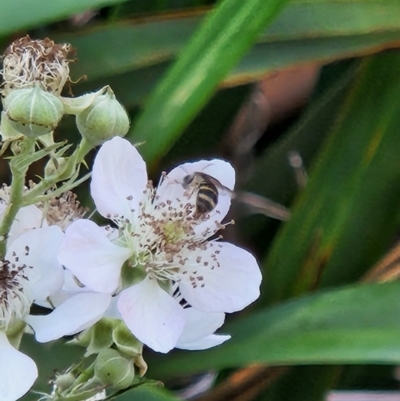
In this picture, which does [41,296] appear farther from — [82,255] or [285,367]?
[285,367]

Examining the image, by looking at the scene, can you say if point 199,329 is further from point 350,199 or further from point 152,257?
point 350,199

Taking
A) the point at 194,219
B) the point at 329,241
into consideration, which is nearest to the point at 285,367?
the point at 329,241

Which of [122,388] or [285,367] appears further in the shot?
[285,367]

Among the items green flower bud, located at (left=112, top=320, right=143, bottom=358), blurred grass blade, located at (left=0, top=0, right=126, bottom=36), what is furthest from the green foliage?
green flower bud, located at (left=112, top=320, right=143, bottom=358)

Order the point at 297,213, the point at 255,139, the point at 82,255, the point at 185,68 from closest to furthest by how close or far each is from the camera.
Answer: the point at 82,255 → the point at 185,68 → the point at 297,213 → the point at 255,139

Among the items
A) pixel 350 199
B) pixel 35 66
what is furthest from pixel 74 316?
pixel 350 199

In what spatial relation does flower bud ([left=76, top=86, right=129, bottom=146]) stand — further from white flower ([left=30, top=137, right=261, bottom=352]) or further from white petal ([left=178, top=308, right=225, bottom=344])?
white petal ([left=178, top=308, right=225, bottom=344])
